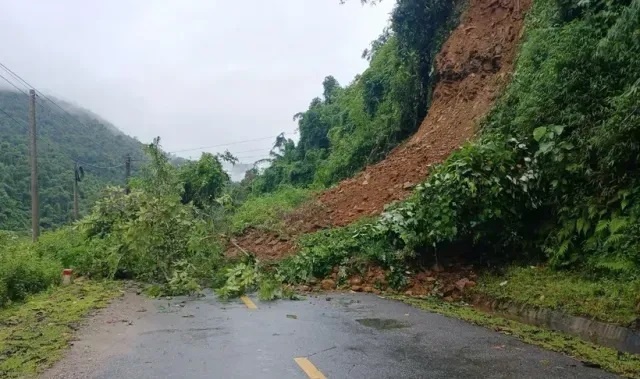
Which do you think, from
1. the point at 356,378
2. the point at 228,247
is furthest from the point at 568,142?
the point at 228,247

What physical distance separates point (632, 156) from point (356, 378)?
6.73m

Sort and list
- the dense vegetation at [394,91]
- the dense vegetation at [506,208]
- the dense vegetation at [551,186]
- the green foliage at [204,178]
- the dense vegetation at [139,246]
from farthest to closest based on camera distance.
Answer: the green foliage at [204,178] → the dense vegetation at [394,91] → the dense vegetation at [139,246] → the dense vegetation at [506,208] → the dense vegetation at [551,186]

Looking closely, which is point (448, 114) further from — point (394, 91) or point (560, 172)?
point (560, 172)

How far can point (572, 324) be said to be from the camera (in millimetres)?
8406

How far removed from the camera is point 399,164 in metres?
19.5

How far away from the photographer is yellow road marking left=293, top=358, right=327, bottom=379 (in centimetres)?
579

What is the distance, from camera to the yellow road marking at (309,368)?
5785mm

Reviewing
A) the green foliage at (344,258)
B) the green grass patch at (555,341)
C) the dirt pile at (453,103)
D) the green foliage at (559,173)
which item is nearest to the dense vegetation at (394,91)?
the dirt pile at (453,103)

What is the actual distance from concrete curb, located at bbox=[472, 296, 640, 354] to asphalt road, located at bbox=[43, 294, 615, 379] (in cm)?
120

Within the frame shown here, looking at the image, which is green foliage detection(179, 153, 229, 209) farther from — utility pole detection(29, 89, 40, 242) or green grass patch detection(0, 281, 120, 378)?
green grass patch detection(0, 281, 120, 378)

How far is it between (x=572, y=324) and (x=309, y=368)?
4.22 m

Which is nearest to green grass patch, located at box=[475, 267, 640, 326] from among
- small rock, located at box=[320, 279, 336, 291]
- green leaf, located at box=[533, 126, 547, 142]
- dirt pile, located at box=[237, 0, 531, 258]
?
green leaf, located at box=[533, 126, 547, 142]

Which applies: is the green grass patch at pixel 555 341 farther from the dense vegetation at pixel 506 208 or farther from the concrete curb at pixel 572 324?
the dense vegetation at pixel 506 208

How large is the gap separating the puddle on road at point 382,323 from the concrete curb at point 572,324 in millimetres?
2096
